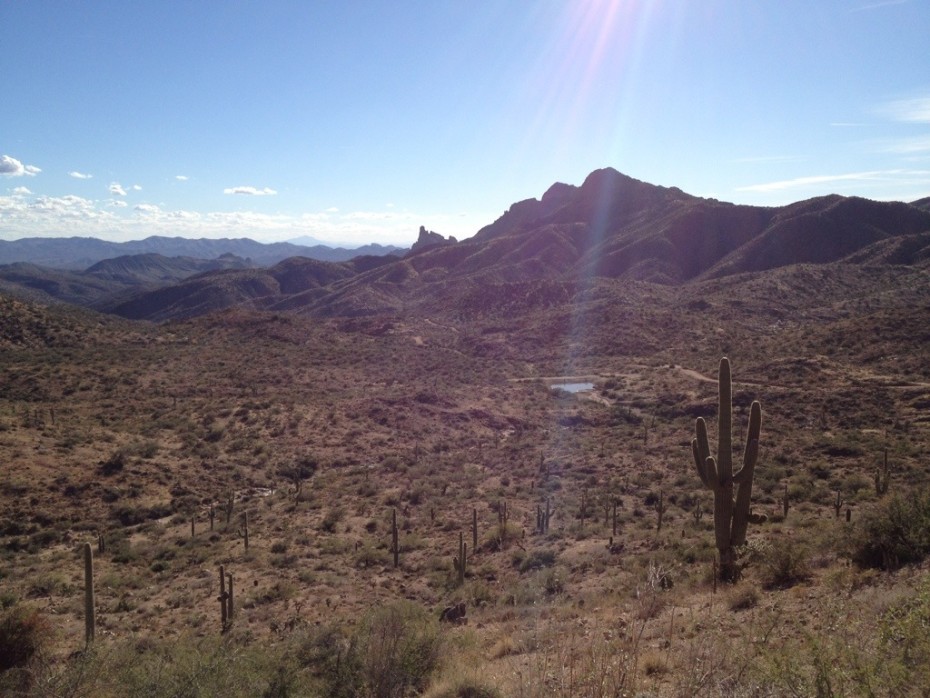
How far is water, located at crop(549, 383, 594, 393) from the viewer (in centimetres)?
4218

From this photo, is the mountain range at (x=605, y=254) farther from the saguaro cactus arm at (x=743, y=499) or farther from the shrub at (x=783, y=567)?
the shrub at (x=783, y=567)

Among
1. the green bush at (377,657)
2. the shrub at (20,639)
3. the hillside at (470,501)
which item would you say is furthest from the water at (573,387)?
the shrub at (20,639)

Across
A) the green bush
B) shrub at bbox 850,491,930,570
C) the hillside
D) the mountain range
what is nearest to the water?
the hillside

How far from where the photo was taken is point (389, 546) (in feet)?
55.9

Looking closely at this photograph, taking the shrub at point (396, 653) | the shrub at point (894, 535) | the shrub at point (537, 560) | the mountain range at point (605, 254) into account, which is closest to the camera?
the shrub at point (396, 653)

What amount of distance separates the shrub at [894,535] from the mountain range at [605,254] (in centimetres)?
6399

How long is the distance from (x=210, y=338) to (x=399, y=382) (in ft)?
72.3

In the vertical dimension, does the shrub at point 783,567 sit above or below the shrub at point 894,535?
below

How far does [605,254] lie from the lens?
322ft

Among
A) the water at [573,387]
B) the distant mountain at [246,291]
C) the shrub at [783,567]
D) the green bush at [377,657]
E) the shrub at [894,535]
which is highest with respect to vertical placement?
the distant mountain at [246,291]

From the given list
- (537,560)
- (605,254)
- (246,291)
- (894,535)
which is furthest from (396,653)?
(246,291)

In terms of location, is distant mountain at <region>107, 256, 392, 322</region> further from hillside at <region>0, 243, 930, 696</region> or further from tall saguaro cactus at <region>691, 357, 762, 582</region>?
tall saguaro cactus at <region>691, 357, 762, 582</region>

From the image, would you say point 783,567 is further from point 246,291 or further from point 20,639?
point 246,291

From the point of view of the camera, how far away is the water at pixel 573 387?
42.2 m
